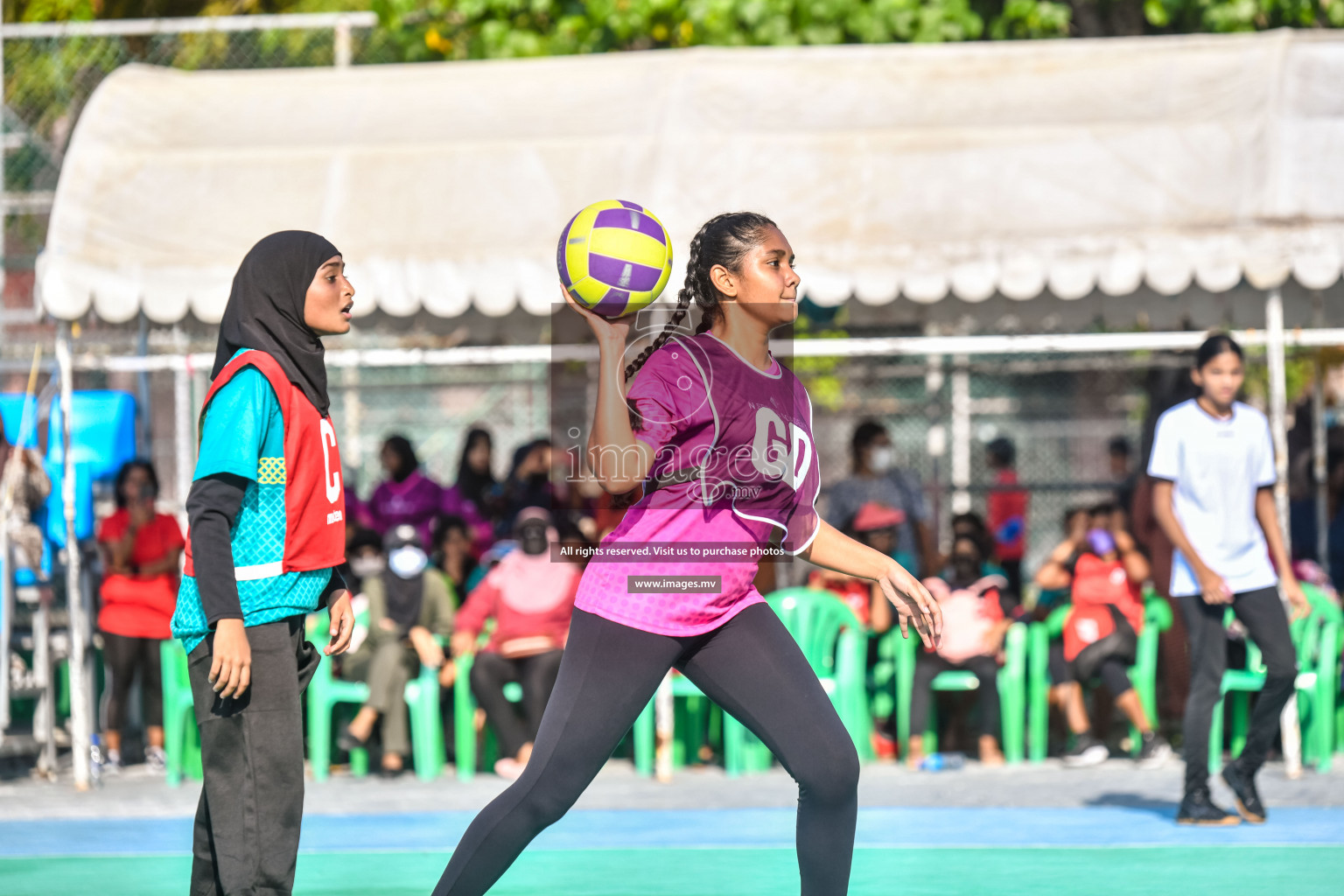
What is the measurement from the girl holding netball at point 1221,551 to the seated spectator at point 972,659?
6.83 feet

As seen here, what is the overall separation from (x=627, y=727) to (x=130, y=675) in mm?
6446

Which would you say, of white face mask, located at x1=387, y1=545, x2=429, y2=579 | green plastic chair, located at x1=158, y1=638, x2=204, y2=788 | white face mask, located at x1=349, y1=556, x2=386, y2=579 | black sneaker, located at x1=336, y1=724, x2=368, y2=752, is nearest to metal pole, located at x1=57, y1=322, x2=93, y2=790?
green plastic chair, located at x1=158, y1=638, x2=204, y2=788

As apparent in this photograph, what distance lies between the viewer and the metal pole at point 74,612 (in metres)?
9.28

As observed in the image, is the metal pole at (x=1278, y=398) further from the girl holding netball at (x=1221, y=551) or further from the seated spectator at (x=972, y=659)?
the girl holding netball at (x=1221, y=551)

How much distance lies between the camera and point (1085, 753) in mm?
9617

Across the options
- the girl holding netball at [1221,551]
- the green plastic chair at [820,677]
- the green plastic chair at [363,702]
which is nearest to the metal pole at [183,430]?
the green plastic chair at [363,702]

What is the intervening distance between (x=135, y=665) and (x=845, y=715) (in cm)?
424

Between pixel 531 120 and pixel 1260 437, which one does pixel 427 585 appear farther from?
pixel 1260 437

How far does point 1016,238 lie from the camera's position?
9.27m

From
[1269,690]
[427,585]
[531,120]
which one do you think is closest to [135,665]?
[427,585]

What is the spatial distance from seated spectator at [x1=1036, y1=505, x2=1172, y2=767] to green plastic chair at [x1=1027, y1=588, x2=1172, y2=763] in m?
0.07

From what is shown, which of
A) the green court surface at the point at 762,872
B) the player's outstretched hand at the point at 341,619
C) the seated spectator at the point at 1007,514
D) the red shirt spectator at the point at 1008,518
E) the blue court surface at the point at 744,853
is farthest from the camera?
the red shirt spectator at the point at 1008,518

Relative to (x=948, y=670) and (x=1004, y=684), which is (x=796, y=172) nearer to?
(x=948, y=670)

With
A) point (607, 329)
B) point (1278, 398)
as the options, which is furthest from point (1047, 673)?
point (607, 329)
